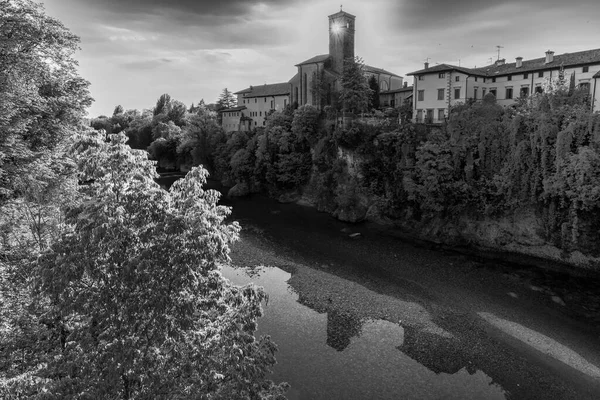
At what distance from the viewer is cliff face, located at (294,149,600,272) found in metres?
32.1

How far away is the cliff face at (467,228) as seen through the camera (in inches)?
1262

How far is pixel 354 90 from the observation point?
54.2 meters

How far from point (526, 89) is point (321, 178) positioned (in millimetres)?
27535

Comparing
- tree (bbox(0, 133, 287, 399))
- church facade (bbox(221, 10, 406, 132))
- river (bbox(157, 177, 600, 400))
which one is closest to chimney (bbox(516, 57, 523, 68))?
church facade (bbox(221, 10, 406, 132))

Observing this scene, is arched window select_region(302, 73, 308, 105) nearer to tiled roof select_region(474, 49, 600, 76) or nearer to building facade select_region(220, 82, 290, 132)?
building facade select_region(220, 82, 290, 132)

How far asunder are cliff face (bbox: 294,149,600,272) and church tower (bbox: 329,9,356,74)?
24.2m

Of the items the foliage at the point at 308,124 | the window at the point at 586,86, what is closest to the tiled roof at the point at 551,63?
the window at the point at 586,86

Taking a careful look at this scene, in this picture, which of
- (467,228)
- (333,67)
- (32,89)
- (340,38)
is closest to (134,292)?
(32,89)

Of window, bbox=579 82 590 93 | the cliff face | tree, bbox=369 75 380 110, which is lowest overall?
the cliff face

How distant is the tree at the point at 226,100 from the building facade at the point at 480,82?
59.0 meters

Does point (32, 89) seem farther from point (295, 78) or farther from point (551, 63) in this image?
point (295, 78)

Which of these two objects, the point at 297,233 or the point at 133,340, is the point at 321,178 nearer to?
the point at 297,233

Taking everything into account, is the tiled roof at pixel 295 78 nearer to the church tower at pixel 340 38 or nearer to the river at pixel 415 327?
the church tower at pixel 340 38

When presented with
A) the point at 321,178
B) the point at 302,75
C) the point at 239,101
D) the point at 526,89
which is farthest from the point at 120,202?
the point at 239,101
